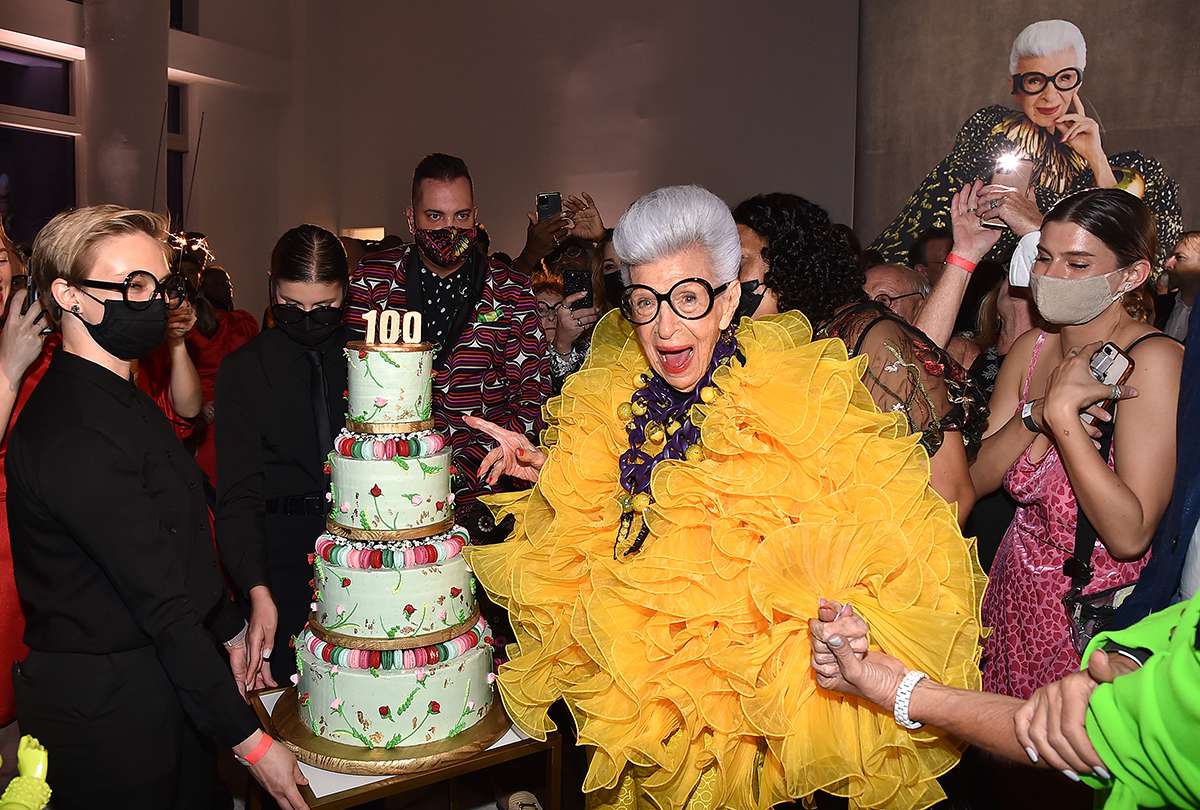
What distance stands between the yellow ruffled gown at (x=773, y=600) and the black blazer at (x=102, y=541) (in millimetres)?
770

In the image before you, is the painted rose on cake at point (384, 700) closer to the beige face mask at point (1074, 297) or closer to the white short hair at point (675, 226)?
the white short hair at point (675, 226)

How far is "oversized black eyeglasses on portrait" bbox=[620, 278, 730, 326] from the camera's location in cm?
198

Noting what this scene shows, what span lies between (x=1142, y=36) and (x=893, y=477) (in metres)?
3.91

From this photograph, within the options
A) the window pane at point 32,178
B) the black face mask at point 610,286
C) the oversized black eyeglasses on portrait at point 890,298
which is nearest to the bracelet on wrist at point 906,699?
the oversized black eyeglasses on portrait at point 890,298

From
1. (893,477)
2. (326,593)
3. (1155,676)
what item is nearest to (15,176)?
(326,593)

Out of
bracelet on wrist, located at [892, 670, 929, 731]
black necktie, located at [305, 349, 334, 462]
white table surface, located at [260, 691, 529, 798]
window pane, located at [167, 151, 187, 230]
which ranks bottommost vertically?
white table surface, located at [260, 691, 529, 798]

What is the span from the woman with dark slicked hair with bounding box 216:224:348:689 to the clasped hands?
69.7 inches

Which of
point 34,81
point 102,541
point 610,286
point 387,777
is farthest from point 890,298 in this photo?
point 34,81

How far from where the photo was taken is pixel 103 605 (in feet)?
6.29

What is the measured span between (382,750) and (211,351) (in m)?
3.16

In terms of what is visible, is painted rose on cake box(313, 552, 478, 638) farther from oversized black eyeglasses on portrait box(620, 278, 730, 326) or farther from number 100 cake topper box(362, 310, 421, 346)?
oversized black eyeglasses on portrait box(620, 278, 730, 326)

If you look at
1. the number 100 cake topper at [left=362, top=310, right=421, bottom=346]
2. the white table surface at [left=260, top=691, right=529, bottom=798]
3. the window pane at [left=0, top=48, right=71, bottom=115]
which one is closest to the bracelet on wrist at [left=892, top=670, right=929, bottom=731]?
the white table surface at [left=260, top=691, right=529, bottom=798]

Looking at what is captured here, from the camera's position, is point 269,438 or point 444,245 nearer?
point 269,438

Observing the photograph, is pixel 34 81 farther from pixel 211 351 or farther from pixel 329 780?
pixel 329 780
